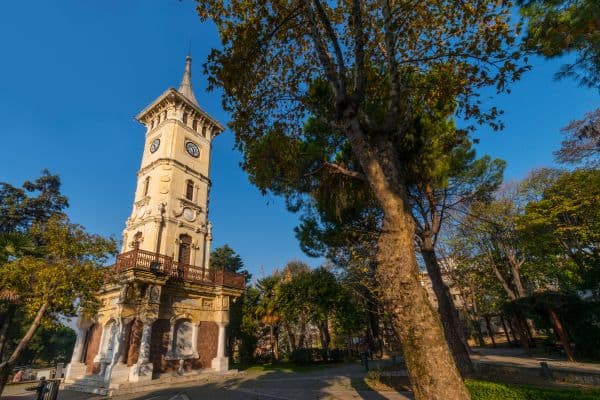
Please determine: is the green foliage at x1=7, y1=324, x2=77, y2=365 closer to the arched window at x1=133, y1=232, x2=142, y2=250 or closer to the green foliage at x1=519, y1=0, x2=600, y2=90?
the arched window at x1=133, y1=232, x2=142, y2=250

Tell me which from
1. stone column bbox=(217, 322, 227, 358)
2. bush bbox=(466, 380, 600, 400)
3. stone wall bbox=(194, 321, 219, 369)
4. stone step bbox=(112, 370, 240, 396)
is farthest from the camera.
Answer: stone column bbox=(217, 322, 227, 358)

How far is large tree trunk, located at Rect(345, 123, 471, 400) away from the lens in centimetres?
391

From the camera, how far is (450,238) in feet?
87.1

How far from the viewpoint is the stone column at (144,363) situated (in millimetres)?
14383

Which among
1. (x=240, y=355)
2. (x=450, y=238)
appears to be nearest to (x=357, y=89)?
(x=450, y=238)

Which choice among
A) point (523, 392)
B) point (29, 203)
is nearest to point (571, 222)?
point (523, 392)

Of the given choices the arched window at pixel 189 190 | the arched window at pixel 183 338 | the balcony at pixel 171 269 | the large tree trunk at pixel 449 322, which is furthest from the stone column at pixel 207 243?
the large tree trunk at pixel 449 322

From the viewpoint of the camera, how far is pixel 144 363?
48.8 ft

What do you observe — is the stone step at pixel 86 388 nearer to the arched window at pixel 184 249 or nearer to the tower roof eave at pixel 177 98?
the arched window at pixel 184 249

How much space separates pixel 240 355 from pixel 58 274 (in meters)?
22.1

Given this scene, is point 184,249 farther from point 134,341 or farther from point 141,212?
point 134,341

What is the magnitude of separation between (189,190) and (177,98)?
7.26 metres

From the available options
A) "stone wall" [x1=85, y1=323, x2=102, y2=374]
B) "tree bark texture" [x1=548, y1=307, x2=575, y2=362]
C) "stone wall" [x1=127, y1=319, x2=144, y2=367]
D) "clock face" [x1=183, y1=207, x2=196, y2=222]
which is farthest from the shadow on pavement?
"tree bark texture" [x1=548, y1=307, x2=575, y2=362]

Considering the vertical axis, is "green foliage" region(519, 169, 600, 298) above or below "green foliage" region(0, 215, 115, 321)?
above
